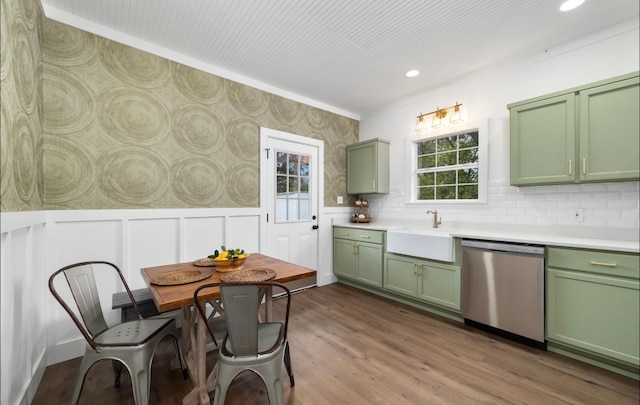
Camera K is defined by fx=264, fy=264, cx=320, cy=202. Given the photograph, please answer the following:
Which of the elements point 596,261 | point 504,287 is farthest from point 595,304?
point 504,287

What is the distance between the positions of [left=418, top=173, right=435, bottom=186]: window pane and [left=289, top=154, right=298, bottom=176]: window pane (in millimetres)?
1780

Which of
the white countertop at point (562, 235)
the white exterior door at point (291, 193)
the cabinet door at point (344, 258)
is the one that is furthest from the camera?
the cabinet door at point (344, 258)

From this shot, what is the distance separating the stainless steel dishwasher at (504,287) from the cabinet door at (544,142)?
720 mm

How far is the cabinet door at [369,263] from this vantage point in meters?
3.39

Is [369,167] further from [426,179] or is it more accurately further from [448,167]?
[448,167]

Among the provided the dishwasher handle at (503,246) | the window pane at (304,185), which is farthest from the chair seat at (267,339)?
the window pane at (304,185)

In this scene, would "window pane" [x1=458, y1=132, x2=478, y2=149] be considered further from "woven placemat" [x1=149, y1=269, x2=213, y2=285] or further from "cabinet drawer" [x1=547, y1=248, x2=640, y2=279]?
"woven placemat" [x1=149, y1=269, x2=213, y2=285]

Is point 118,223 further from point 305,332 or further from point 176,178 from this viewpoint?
point 305,332

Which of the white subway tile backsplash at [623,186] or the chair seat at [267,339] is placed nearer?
the chair seat at [267,339]

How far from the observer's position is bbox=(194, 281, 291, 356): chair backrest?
49.4 inches

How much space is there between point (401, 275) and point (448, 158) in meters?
1.66

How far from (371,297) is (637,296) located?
2289 mm

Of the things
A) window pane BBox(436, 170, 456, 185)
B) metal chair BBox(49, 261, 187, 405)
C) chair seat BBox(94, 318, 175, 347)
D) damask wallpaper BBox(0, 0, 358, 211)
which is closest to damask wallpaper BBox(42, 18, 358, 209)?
damask wallpaper BBox(0, 0, 358, 211)

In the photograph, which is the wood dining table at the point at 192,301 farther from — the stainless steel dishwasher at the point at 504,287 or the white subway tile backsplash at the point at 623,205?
the white subway tile backsplash at the point at 623,205
